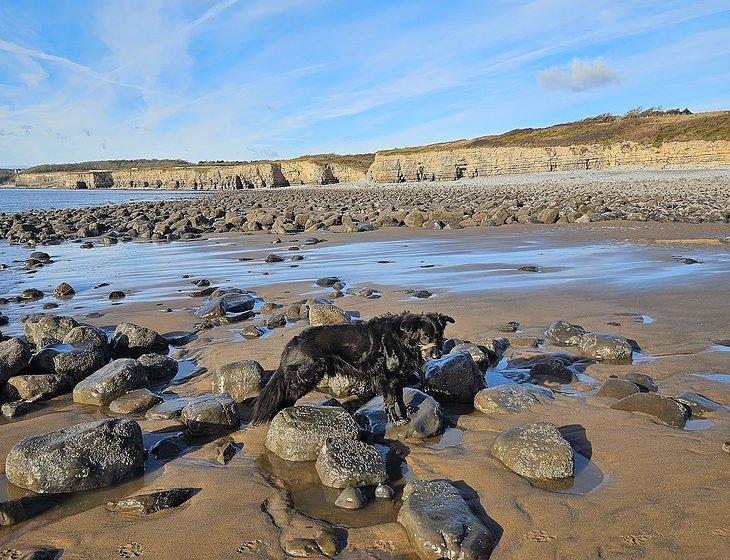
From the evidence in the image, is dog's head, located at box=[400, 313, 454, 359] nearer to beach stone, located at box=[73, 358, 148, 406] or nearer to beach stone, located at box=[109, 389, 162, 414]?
beach stone, located at box=[109, 389, 162, 414]

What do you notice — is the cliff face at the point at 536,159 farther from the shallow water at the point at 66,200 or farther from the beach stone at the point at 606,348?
the beach stone at the point at 606,348

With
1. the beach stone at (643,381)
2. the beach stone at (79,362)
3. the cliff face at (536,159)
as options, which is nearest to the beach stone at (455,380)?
the beach stone at (643,381)

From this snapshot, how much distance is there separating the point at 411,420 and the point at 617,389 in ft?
6.52

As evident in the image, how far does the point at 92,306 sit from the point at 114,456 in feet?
21.0

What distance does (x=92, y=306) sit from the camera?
31.1 ft

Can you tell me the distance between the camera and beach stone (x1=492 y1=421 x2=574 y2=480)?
370 cm

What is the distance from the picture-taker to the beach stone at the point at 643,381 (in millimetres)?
4988

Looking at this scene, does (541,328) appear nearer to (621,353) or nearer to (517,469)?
(621,353)

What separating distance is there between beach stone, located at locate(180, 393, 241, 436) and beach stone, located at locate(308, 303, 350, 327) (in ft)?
8.39

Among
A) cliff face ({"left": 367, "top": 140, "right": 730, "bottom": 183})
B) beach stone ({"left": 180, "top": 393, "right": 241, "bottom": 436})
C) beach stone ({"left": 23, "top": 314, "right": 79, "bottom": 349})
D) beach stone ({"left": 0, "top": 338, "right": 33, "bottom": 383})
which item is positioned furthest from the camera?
cliff face ({"left": 367, "top": 140, "right": 730, "bottom": 183})

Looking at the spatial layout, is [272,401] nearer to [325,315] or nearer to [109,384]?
[109,384]

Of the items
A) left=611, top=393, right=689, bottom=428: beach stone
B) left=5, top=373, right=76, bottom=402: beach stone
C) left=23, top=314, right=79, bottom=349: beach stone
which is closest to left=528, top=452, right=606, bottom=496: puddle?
left=611, top=393, right=689, bottom=428: beach stone

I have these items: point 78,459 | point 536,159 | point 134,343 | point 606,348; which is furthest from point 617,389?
point 536,159

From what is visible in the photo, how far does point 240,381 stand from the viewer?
18.0ft
